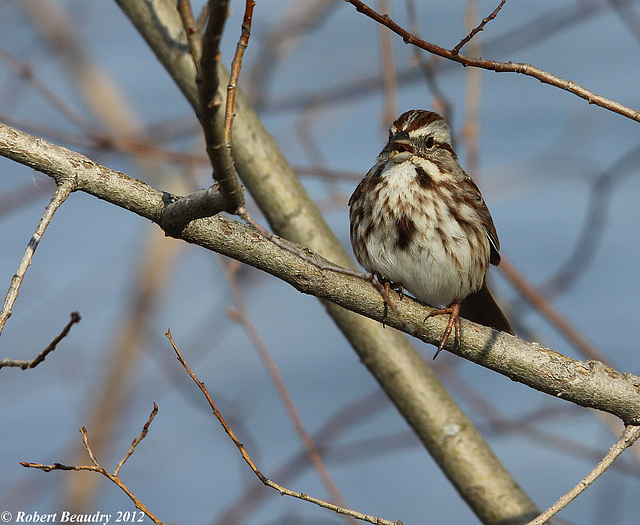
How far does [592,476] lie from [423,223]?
1.43 meters

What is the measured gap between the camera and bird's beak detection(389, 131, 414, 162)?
3.74 m

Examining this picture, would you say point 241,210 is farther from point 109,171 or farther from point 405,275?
point 405,275

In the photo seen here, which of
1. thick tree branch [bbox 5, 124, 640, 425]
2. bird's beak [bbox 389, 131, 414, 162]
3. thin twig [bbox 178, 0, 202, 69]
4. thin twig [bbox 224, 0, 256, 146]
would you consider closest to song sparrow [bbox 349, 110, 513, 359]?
bird's beak [bbox 389, 131, 414, 162]

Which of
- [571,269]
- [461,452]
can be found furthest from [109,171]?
[571,269]

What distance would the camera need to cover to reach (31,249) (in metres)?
2.13

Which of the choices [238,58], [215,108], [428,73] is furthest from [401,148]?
[215,108]

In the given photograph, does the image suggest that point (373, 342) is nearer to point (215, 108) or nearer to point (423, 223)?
point (423, 223)

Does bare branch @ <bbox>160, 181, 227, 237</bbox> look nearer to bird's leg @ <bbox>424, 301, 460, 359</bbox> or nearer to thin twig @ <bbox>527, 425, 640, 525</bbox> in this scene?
bird's leg @ <bbox>424, 301, 460, 359</bbox>

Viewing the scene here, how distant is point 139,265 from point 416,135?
3898mm

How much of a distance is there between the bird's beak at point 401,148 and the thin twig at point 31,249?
5.51ft

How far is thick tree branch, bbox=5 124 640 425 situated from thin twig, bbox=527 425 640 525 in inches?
4.1

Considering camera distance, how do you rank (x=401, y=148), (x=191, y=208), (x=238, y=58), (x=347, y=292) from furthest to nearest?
1. (x=401, y=148)
2. (x=347, y=292)
3. (x=191, y=208)
4. (x=238, y=58)

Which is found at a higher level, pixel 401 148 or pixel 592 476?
pixel 401 148

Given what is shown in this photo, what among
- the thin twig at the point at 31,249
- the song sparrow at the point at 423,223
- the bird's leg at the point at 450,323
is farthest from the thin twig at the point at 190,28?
the song sparrow at the point at 423,223
